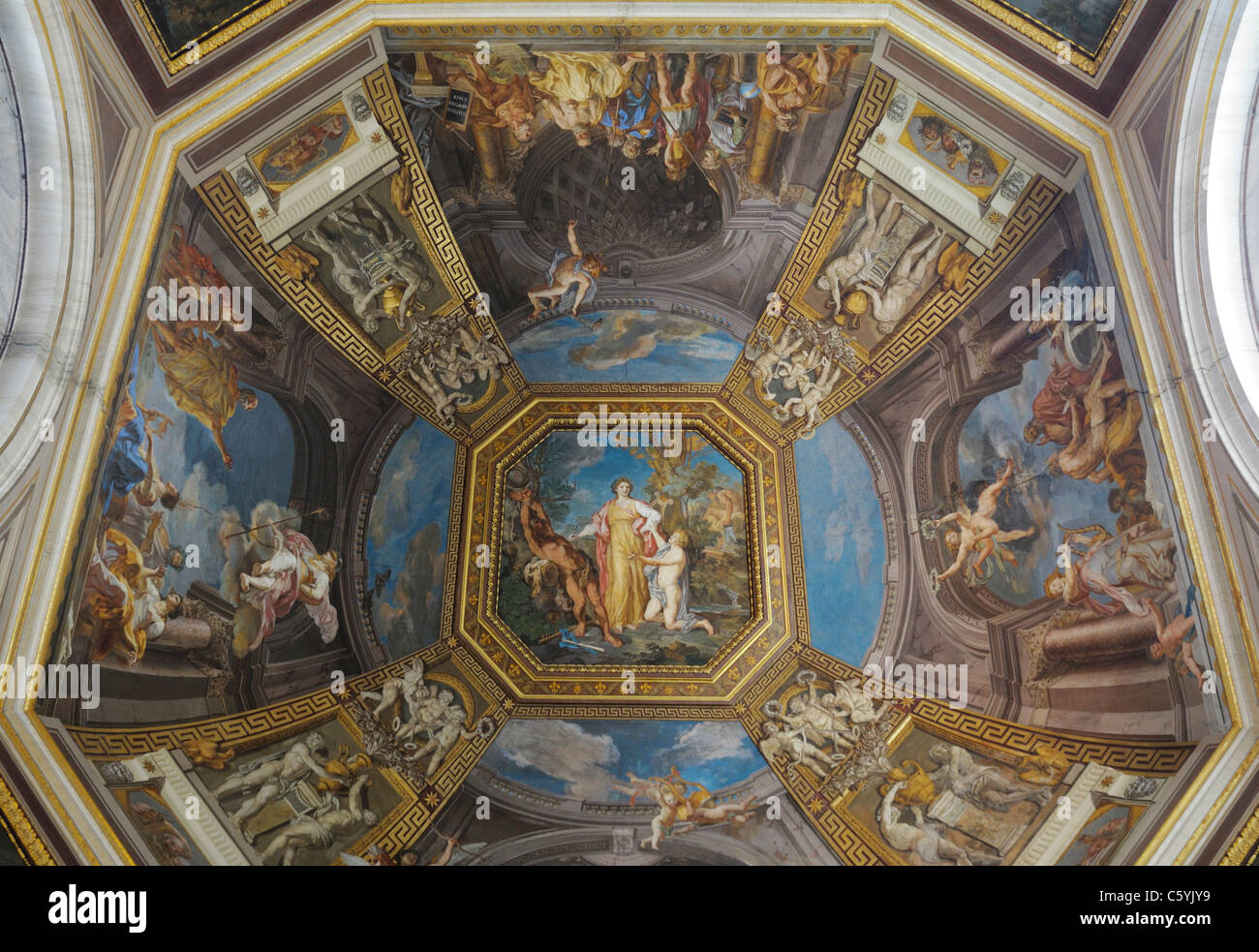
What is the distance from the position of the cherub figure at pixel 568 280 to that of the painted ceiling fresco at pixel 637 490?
59 millimetres

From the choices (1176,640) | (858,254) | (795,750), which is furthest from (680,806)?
(858,254)

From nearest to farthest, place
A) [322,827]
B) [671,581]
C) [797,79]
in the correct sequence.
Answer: [797,79]
[322,827]
[671,581]

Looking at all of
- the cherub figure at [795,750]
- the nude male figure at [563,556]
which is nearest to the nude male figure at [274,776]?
the nude male figure at [563,556]

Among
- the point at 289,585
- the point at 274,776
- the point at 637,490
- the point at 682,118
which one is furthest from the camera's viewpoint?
the point at 637,490

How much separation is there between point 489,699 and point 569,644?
4.45ft

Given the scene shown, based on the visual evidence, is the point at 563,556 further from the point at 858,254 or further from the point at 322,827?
the point at 858,254

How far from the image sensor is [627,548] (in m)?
14.5

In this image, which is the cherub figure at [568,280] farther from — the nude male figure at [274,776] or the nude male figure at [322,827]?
the nude male figure at [322,827]

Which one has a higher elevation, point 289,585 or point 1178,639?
point 289,585

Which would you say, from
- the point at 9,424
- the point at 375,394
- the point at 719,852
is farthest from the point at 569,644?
the point at 9,424

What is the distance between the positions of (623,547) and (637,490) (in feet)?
2.86

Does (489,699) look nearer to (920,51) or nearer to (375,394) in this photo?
(375,394)

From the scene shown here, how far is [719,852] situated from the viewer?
1286 centimetres
